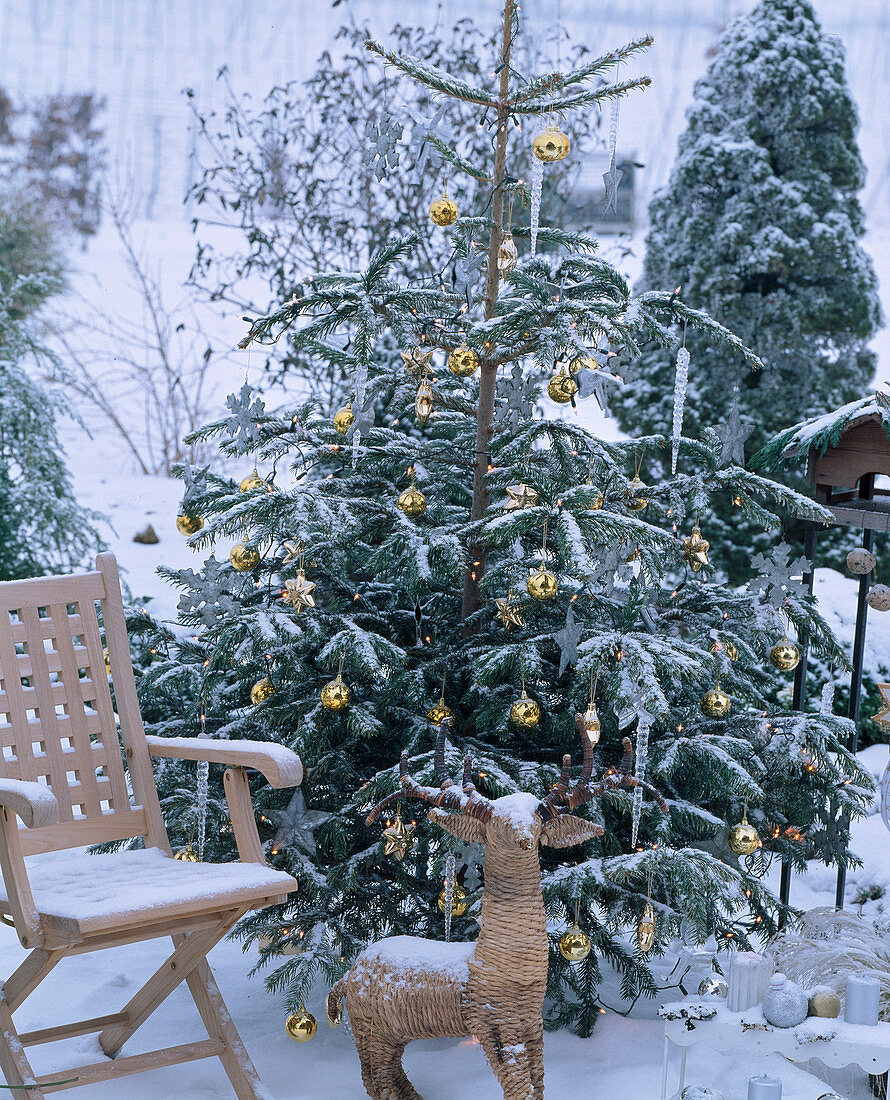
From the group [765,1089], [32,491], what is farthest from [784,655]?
[32,491]

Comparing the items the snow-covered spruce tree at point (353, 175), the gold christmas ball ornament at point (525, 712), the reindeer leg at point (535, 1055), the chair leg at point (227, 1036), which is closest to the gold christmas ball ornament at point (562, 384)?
the gold christmas ball ornament at point (525, 712)

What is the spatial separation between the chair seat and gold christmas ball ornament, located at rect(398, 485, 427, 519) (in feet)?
2.50

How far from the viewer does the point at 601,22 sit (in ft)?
19.2

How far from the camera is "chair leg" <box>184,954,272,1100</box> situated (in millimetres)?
2028

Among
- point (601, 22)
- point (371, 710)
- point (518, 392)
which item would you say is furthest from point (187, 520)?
point (601, 22)

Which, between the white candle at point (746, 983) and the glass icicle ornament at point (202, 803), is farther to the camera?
the glass icicle ornament at point (202, 803)

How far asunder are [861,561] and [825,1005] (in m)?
0.93

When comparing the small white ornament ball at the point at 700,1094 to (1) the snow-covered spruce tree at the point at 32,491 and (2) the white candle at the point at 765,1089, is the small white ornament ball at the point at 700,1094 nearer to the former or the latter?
(2) the white candle at the point at 765,1089

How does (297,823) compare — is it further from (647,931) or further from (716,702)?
(716,702)

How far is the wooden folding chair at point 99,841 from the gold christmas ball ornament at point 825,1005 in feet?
2.88

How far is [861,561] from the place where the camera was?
2.38 meters

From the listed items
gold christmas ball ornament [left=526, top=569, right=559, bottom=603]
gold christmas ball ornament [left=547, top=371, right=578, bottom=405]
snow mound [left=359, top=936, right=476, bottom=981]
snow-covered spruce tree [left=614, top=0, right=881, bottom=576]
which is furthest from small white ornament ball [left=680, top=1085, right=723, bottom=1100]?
snow-covered spruce tree [left=614, top=0, right=881, bottom=576]

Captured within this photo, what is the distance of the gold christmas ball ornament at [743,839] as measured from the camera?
2184 millimetres

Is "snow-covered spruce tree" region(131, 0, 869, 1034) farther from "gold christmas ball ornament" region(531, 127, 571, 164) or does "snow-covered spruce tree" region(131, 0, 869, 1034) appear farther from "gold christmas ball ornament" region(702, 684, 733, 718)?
"gold christmas ball ornament" region(531, 127, 571, 164)
